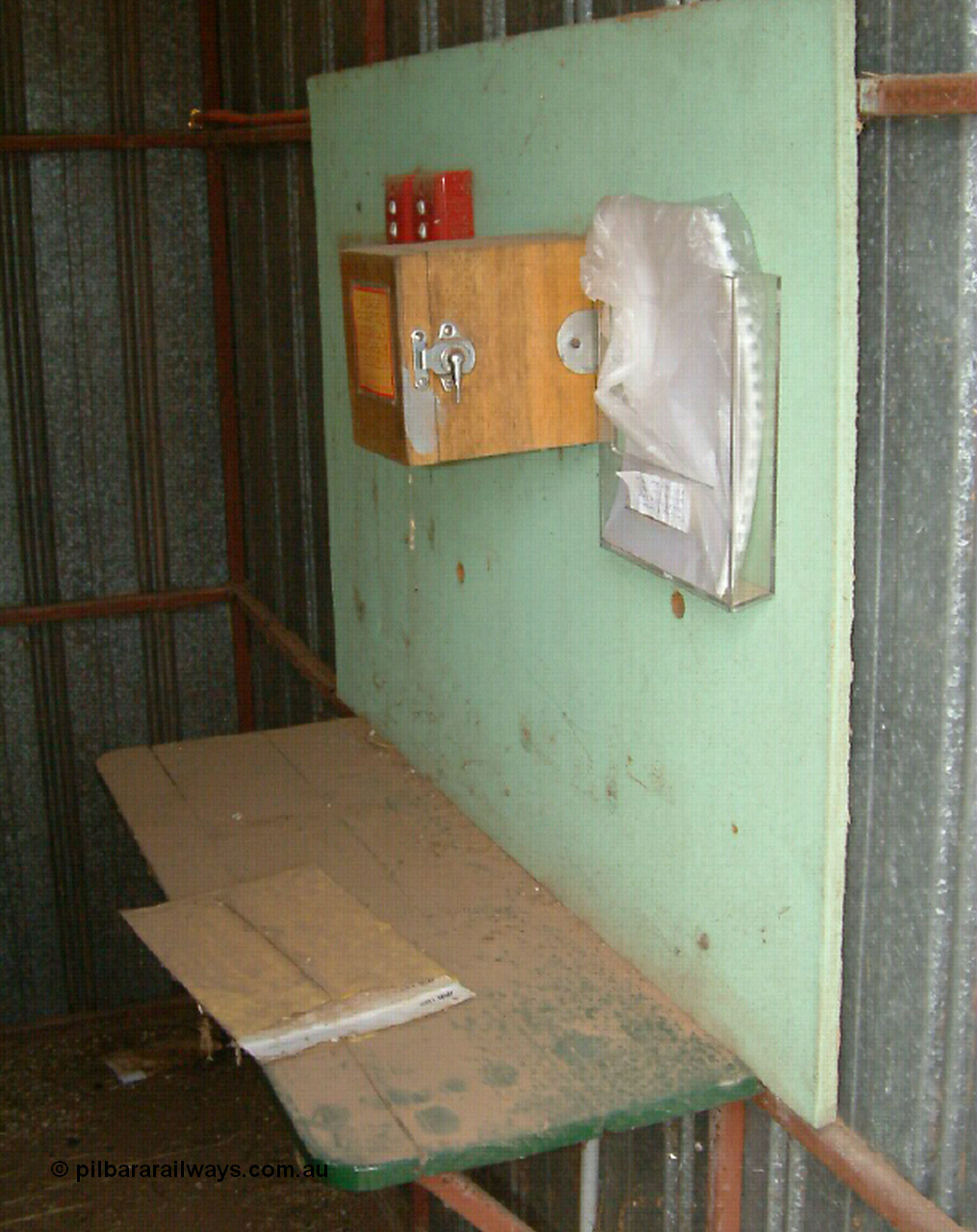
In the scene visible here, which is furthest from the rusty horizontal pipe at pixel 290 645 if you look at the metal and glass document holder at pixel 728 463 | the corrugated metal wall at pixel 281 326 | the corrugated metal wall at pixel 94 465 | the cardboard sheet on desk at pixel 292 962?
the metal and glass document holder at pixel 728 463

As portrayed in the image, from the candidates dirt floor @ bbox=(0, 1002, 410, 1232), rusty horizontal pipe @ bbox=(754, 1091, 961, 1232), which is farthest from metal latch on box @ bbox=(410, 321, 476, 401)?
dirt floor @ bbox=(0, 1002, 410, 1232)

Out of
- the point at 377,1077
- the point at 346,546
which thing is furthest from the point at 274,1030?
the point at 346,546

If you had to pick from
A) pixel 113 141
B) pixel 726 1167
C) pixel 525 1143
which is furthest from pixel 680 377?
pixel 113 141

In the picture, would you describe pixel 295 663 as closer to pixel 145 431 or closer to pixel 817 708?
pixel 145 431

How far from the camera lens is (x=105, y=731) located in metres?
4.77

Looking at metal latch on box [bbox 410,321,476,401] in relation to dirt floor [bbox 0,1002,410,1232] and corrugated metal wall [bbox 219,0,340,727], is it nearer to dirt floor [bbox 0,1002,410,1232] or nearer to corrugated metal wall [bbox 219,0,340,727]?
corrugated metal wall [bbox 219,0,340,727]

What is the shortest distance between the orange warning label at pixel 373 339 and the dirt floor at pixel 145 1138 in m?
2.25

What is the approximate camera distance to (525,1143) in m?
1.70

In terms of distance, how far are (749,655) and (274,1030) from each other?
31.0 inches

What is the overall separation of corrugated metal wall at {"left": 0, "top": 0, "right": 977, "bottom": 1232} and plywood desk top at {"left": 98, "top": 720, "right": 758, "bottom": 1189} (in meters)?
0.21

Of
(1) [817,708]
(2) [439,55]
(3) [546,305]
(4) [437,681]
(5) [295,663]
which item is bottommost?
(5) [295,663]

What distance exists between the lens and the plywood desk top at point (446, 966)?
1.73 m

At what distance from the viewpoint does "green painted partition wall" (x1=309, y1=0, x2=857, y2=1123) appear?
4.99 ft

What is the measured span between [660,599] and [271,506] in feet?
8.06
